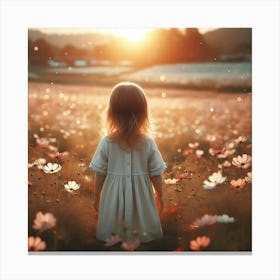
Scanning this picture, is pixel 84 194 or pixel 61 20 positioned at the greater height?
pixel 61 20

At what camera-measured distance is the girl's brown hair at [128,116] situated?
3.59 meters

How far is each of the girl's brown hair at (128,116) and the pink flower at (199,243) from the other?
2.68ft

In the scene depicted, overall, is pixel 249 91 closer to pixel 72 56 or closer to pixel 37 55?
pixel 72 56

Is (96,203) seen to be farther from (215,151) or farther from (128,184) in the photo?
(215,151)

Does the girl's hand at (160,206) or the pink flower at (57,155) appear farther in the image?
the pink flower at (57,155)

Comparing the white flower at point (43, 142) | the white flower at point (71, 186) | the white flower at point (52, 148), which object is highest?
the white flower at point (43, 142)

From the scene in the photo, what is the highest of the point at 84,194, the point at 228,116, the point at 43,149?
the point at 228,116

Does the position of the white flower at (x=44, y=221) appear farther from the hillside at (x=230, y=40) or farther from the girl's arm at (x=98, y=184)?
the hillside at (x=230, y=40)

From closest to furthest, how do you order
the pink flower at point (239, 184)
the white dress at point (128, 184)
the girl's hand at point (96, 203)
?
the white dress at point (128, 184)
the girl's hand at point (96, 203)
the pink flower at point (239, 184)

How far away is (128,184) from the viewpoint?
3.57 m

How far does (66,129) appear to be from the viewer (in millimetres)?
3787

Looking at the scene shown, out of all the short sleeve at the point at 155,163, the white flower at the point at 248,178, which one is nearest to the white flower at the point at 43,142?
the short sleeve at the point at 155,163
